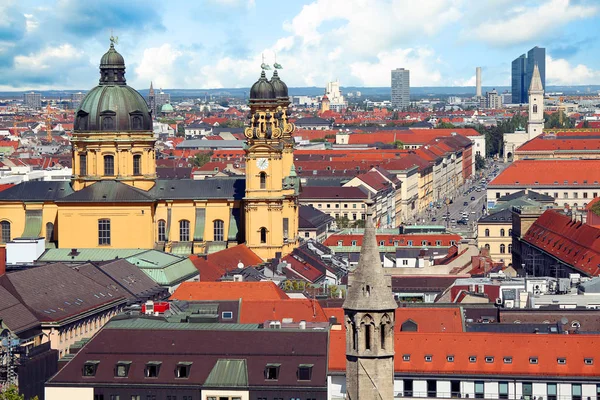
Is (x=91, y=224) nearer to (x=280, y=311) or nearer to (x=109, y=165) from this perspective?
(x=109, y=165)

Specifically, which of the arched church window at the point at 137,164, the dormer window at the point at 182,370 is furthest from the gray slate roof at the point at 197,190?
the dormer window at the point at 182,370

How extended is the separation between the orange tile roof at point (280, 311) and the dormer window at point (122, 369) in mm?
15427

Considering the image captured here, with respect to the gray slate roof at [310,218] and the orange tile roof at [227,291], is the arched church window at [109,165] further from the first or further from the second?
the gray slate roof at [310,218]

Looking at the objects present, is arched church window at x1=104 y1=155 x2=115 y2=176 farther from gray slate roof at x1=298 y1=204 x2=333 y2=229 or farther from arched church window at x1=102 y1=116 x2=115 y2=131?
gray slate roof at x1=298 y1=204 x2=333 y2=229

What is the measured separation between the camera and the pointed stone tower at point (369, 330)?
47.8 m

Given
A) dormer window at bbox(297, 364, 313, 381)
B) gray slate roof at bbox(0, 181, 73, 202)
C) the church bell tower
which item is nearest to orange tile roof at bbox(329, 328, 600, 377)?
dormer window at bbox(297, 364, 313, 381)

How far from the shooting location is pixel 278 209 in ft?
436

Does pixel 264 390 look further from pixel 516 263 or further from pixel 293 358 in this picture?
pixel 516 263

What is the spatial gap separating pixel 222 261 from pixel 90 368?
4995 cm

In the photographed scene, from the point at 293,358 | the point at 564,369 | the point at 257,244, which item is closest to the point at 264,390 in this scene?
the point at 293,358

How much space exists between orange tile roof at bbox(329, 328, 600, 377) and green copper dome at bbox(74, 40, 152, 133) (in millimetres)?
55401

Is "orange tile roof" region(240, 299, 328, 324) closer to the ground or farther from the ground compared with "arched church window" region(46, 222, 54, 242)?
closer to the ground

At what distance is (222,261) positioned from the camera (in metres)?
123

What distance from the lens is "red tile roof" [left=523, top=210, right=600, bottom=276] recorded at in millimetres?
124131
